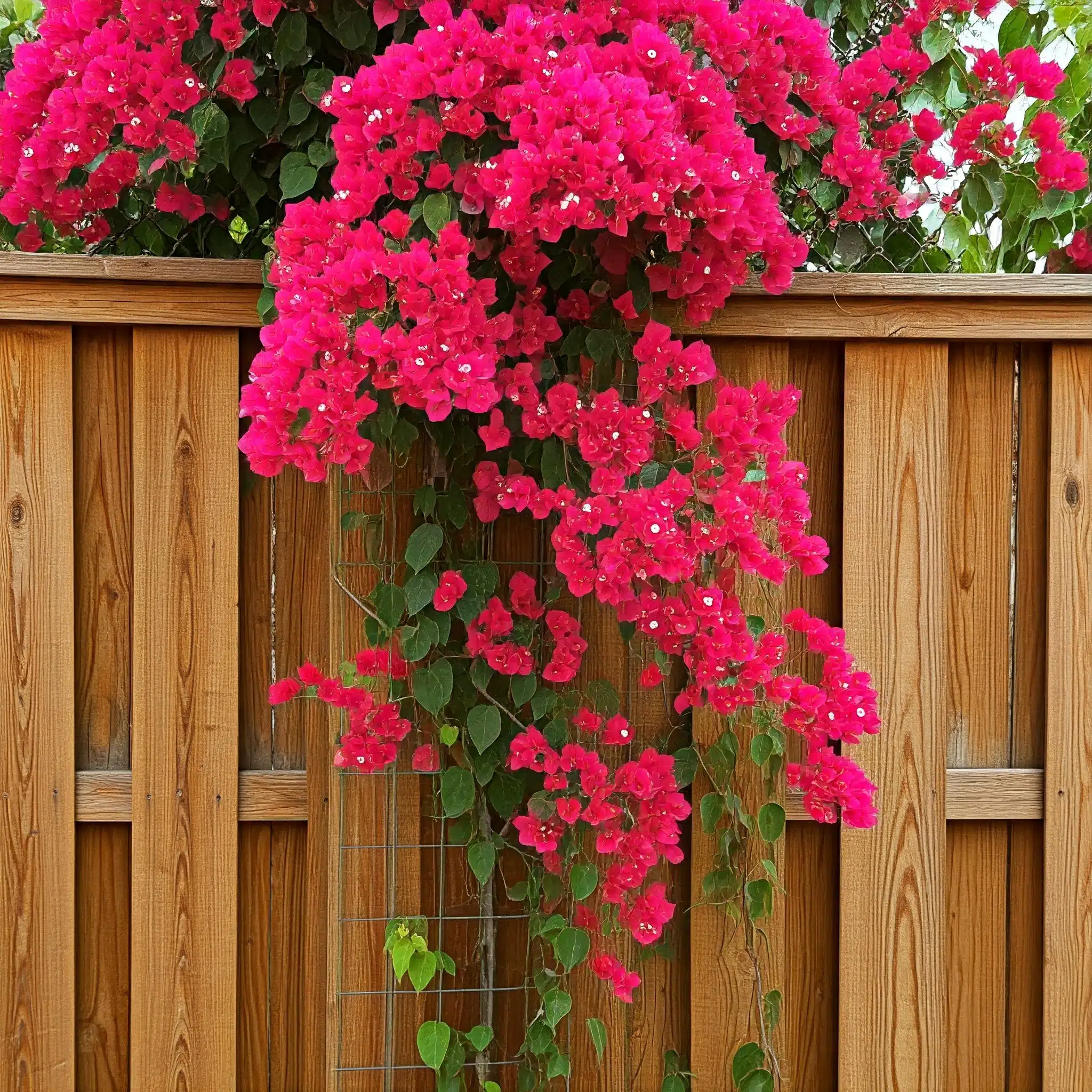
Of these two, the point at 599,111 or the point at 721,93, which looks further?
the point at 721,93

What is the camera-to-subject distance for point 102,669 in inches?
64.9

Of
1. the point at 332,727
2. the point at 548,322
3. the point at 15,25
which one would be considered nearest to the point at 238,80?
the point at 548,322

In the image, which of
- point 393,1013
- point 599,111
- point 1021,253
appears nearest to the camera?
point 599,111

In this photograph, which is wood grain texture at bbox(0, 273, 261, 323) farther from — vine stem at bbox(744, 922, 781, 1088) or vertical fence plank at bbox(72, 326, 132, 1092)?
vine stem at bbox(744, 922, 781, 1088)

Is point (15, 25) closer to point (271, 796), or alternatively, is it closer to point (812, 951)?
point (271, 796)

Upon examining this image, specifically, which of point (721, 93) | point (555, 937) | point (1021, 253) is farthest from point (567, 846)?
point (1021, 253)

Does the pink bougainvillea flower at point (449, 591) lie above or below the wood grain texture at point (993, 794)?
above

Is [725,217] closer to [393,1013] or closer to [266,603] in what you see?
[266,603]

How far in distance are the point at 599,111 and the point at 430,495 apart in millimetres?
597

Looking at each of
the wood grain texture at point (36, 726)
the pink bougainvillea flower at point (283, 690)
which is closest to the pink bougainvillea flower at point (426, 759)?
the pink bougainvillea flower at point (283, 690)

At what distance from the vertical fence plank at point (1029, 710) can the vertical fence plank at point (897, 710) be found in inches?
5.7

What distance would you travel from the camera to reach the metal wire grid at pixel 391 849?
162 centimetres

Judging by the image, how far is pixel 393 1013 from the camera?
1637 millimetres

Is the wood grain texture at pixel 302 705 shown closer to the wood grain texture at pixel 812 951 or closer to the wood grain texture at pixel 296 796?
the wood grain texture at pixel 296 796
